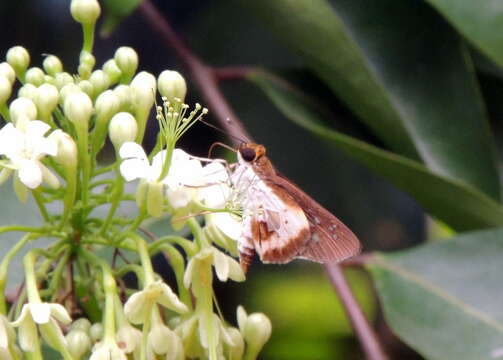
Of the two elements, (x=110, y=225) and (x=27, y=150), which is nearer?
(x=27, y=150)

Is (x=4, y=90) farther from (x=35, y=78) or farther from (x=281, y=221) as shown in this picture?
(x=281, y=221)

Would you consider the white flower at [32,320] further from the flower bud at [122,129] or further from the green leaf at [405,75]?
the green leaf at [405,75]

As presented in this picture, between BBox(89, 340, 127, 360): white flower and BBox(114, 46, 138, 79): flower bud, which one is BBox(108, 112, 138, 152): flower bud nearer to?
BBox(114, 46, 138, 79): flower bud

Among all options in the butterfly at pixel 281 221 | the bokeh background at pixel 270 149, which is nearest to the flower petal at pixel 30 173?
the butterfly at pixel 281 221

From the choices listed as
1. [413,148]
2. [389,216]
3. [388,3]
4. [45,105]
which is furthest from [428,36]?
[45,105]

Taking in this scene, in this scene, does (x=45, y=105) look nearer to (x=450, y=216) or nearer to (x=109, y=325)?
(x=109, y=325)

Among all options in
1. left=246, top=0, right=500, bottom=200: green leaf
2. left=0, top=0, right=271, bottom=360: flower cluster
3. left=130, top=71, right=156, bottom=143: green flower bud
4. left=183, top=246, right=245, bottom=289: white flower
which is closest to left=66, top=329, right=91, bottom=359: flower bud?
left=0, top=0, right=271, bottom=360: flower cluster

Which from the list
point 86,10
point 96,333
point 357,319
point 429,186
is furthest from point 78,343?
point 429,186
